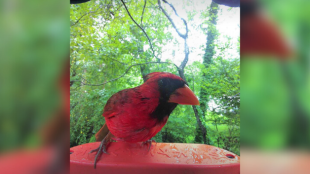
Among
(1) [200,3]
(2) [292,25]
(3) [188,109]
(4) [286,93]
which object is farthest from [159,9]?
(4) [286,93]

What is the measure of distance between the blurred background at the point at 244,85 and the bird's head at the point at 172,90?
2.12 feet

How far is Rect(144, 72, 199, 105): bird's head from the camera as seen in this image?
1149 millimetres

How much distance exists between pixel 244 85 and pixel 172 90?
65 cm

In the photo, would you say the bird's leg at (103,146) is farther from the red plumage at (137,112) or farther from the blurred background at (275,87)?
the blurred background at (275,87)

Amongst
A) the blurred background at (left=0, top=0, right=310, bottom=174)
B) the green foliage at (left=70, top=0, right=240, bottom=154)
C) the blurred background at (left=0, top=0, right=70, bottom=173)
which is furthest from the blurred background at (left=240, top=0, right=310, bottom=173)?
the green foliage at (left=70, top=0, right=240, bottom=154)

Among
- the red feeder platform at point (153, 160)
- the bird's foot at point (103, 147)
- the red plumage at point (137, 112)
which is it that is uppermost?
the red plumage at point (137, 112)

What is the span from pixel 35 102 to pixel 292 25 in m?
0.80

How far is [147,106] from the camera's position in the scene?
1127mm

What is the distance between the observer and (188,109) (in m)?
1.39

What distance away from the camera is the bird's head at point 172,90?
115 centimetres

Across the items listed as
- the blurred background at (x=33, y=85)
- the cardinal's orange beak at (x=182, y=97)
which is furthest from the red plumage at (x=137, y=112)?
the blurred background at (x=33, y=85)

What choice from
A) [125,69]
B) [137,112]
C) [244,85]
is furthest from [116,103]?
[244,85]

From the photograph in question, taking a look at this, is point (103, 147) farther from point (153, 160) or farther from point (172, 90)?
point (172, 90)

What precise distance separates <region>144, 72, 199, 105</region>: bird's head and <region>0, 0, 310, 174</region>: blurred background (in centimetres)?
65
